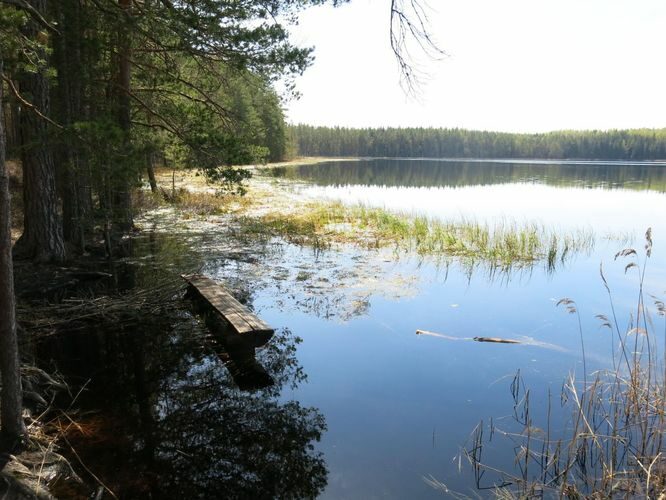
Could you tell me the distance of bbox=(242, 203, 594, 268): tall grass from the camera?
1252 centimetres

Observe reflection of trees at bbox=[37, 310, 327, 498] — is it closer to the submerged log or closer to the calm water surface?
the calm water surface

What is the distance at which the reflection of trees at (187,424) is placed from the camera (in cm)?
377

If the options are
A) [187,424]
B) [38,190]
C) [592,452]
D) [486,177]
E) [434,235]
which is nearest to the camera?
[592,452]

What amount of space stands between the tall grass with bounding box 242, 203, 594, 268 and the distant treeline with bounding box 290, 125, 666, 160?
92279 mm

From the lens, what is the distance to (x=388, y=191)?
31.4m

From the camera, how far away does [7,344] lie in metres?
3.25

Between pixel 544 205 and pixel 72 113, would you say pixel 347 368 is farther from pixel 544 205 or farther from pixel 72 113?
pixel 544 205

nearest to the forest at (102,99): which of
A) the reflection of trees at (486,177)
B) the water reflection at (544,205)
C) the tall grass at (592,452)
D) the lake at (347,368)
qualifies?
the lake at (347,368)

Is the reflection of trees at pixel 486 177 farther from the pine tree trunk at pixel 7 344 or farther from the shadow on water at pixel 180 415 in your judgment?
the pine tree trunk at pixel 7 344

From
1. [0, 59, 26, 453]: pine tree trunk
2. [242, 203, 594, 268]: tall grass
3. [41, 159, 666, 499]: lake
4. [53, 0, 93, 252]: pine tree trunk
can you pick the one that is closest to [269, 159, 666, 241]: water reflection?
[242, 203, 594, 268]: tall grass

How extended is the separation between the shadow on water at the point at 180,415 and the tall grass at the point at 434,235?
7.00m

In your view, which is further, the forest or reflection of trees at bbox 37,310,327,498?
the forest

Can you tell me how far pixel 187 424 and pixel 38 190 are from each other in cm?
646

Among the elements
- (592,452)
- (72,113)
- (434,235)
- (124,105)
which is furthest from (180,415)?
(434,235)
